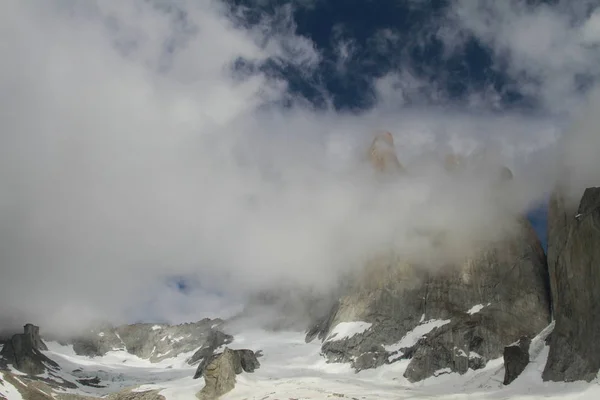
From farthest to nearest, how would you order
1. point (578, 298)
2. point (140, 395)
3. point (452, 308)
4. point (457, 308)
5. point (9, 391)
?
point (452, 308), point (457, 308), point (9, 391), point (140, 395), point (578, 298)

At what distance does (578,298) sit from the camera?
338 ft

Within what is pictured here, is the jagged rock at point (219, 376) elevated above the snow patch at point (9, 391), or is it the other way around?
the snow patch at point (9, 391)

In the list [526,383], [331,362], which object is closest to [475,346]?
[526,383]

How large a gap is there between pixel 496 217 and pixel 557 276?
59.9 meters

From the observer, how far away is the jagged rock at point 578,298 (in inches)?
3841

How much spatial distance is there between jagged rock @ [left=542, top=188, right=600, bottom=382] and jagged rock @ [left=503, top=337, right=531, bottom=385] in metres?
7.31

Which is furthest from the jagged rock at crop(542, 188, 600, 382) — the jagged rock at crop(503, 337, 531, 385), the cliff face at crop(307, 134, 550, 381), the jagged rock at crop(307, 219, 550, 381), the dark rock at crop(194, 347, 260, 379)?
the dark rock at crop(194, 347, 260, 379)

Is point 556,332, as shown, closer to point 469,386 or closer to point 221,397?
point 469,386

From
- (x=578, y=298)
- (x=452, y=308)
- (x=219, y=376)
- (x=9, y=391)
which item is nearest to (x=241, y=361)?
(x=219, y=376)

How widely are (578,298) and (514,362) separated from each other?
23.3 m

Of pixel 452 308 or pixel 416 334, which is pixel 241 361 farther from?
pixel 452 308

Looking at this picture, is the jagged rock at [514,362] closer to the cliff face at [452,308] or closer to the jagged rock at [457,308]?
the jagged rock at [457,308]

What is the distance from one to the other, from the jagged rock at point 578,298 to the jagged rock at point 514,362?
731cm

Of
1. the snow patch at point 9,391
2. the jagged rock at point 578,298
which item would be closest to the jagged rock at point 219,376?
the snow patch at point 9,391
